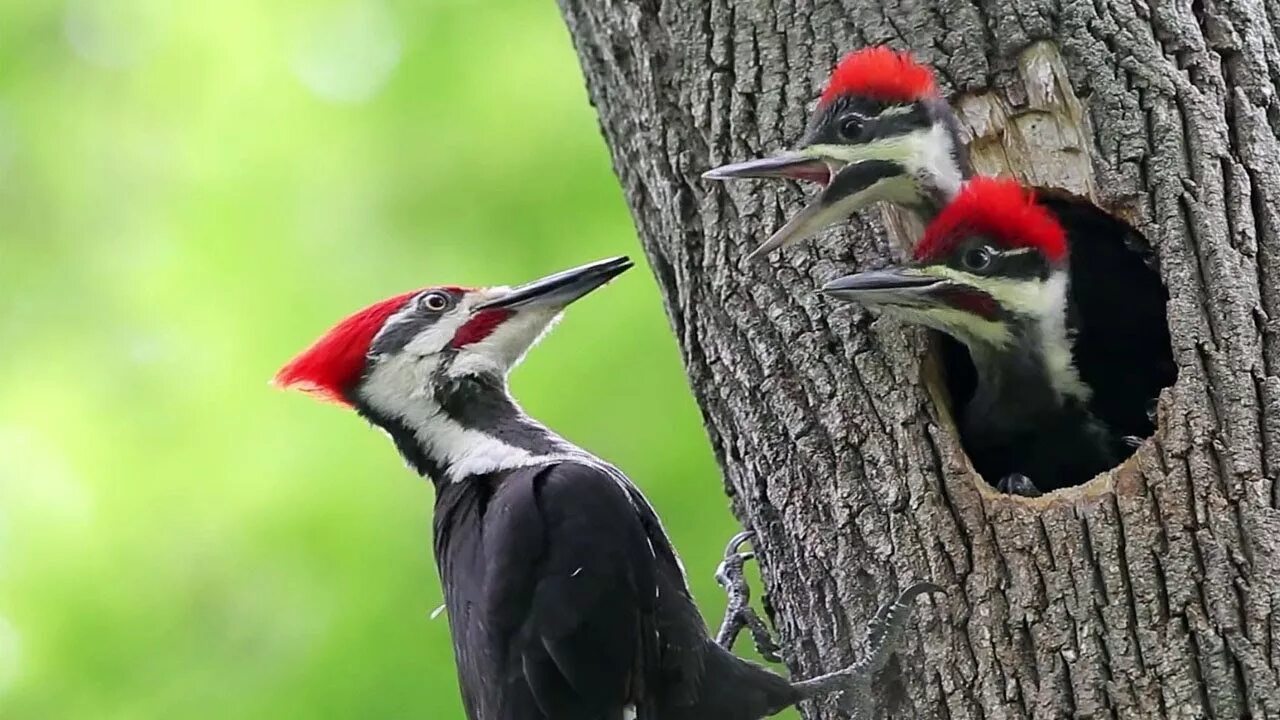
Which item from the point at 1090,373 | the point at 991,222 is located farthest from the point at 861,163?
the point at 1090,373

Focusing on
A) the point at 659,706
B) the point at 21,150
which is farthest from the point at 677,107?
the point at 21,150

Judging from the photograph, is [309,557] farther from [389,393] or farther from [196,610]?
[389,393]

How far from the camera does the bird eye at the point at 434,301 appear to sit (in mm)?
3318

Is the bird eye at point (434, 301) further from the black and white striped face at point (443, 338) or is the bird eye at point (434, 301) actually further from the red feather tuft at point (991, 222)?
the red feather tuft at point (991, 222)

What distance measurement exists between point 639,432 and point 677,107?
171 centimetres

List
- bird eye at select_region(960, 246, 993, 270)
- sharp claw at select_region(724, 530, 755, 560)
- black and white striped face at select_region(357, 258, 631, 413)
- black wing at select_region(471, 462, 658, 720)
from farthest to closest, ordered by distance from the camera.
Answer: black and white striped face at select_region(357, 258, 631, 413), sharp claw at select_region(724, 530, 755, 560), black wing at select_region(471, 462, 658, 720), bird eye at select_region(960, 246, 993, 270)

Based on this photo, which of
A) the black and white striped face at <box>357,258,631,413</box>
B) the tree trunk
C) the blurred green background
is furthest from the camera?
the blurred green background

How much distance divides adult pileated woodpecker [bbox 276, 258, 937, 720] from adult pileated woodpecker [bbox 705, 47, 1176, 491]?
56cm

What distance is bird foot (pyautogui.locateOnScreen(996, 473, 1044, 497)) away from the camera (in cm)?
252

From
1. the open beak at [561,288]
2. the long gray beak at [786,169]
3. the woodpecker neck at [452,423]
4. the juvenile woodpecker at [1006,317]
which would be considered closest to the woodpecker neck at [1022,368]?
the juvenile woodpecker at [1006,317]

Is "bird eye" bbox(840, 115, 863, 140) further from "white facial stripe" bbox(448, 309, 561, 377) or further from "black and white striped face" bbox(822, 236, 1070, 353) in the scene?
"white facial stripe" bbox(448, 309, 561, 377)

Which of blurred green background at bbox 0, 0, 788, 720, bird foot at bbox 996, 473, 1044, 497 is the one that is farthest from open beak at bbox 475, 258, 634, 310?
blurred green background at bbox 0, 0, 788, 720

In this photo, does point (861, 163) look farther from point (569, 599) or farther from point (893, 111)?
point (569, 599)

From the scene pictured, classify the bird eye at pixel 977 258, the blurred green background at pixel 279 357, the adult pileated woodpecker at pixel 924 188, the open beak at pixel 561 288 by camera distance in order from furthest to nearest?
the blurred green background at pixel 279 357 → the open beak at pixel 561 288 → the adult pileated woodpecker at pixel 924 188 → the bird eye at pixel 977 258
